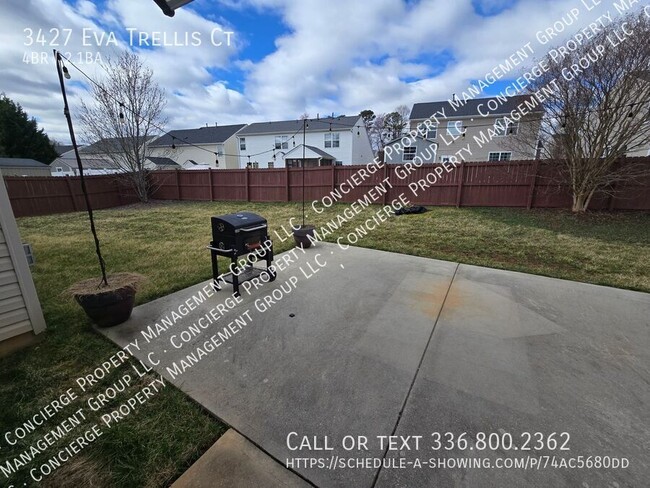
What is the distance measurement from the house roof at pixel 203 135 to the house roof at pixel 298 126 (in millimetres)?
1986

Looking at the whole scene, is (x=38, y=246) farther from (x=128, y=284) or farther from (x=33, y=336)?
(x=128, y=284)

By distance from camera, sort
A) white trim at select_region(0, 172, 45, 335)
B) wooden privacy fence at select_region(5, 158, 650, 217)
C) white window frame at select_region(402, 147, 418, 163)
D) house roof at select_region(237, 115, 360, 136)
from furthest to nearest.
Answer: house roof at select_region(237, 115, 360, 136) < white window frame at select_region(402, 147, 418, 163) < wooden privacy fence at select_region(5, 158, 650, 217) < white trim at select_region(0, 172, 45, 335)

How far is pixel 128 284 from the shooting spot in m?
2.75

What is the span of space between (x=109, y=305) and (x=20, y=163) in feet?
114

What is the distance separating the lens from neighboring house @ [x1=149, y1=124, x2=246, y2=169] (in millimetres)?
26719

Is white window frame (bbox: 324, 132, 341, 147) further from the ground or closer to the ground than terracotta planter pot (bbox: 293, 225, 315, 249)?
further from the ground

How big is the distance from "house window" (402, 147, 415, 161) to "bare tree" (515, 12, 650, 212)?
13.4 metres

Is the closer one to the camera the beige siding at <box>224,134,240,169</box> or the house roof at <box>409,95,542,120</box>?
the house roof at <box>409,95,542,120</box>

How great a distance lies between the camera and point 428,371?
2.14 meters

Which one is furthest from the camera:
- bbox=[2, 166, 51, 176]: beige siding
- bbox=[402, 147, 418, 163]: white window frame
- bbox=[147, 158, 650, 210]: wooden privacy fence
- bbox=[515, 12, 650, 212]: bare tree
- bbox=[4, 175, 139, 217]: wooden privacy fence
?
bbox=[2, 166, 51, 176]: beige siding

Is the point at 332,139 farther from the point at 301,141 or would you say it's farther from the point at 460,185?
the point at 460,185

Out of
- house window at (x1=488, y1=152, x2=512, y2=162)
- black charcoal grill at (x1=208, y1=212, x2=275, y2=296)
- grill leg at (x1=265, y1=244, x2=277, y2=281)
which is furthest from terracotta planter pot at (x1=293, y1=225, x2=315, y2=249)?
house window at (x1=488, y1=152, x2=512, y2=162)

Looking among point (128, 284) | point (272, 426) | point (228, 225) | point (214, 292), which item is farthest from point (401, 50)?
point (272, 426)

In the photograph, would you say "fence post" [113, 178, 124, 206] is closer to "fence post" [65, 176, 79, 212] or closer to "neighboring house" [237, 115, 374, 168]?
"fence post" [65, 176, 79, 212]
